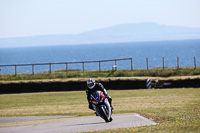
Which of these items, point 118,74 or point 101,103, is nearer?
point 101,103

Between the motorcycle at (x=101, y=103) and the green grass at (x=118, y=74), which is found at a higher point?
the green grass at (x=118, y=74)

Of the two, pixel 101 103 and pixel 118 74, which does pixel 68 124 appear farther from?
pixel 118 74

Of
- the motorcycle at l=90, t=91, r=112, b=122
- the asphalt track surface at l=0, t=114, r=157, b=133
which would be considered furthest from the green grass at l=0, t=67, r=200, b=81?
the motorcycle at l=90, t=91, r=112, b=122

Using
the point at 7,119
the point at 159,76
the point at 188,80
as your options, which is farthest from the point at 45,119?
the point at 159,76

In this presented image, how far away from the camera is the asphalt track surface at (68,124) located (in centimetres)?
1423

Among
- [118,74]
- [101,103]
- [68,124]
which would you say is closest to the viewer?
Answer: [101,103]

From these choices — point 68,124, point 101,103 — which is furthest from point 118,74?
point 101,103

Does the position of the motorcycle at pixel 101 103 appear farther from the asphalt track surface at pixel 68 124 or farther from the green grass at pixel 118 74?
the green grass at pixel 118 74

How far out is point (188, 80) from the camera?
111 feet

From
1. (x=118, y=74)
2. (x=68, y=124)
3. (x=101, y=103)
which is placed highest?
(x=118, y=74)

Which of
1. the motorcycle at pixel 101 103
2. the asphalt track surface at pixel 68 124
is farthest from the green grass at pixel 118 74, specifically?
the motorcycle at pixel 101 103

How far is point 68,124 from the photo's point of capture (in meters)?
15.6

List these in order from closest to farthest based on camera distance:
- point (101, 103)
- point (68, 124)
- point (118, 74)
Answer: point (101, 103)
point (68, 124)
point (118, 74)

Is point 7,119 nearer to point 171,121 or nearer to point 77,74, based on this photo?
point 171,121
